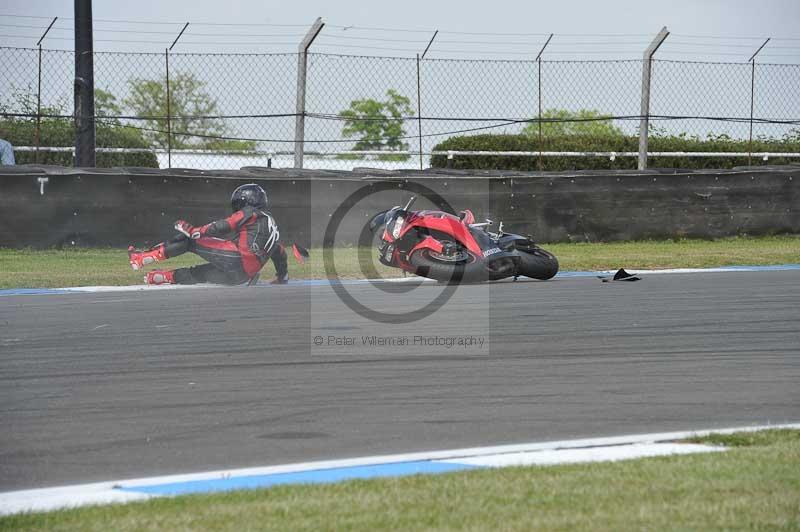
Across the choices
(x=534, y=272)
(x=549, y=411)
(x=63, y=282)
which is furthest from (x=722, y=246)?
(x=549, y=411)

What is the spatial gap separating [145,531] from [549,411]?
2.73 meters

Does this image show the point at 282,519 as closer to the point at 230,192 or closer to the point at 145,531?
the point at 145,531

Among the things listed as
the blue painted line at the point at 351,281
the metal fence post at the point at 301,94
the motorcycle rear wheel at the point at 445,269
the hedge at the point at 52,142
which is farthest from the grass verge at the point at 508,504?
the hedge at the point at 52,142

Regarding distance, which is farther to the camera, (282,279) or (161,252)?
(282,279)

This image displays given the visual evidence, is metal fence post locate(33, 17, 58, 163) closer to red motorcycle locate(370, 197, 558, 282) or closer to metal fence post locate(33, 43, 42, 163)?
metal fence post locate(33, 43, 42, 163)

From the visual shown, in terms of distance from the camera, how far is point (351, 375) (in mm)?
7066

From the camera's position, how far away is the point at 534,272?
12617mm

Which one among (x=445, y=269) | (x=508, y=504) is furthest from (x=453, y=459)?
(x=445, y=269)

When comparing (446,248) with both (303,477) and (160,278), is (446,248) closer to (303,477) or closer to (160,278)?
(160,278)

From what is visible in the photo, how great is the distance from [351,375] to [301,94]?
413 inches

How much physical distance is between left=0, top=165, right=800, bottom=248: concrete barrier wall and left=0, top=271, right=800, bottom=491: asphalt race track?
11.9 ft

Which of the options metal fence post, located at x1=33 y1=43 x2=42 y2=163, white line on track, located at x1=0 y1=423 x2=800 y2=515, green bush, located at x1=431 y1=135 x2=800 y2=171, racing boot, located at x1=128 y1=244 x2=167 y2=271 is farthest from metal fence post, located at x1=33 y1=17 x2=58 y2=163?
white line on track, located at x1=0 y1=423 x2=800 y2=515

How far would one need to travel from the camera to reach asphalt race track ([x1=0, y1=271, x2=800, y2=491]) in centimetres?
534

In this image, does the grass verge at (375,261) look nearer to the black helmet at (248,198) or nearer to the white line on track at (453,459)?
the black helmet at (248,198)
